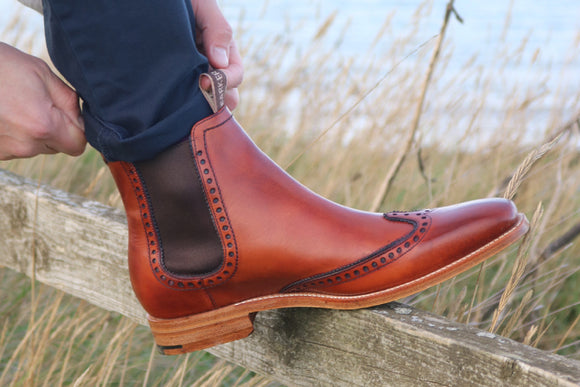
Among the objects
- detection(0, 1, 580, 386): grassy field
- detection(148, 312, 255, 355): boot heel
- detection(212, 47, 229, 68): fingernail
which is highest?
detection(212, 47, 229, 68): fingernail

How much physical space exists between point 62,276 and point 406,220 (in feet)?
2.77

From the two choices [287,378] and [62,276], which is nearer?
[287,378]

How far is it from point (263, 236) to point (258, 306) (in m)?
0.12

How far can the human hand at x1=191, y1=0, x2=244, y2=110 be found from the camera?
3.76 feet

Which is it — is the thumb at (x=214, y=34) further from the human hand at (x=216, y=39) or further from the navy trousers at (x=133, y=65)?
the navy trousers at (x=133, y=65)

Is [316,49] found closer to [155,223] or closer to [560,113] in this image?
[560,113]

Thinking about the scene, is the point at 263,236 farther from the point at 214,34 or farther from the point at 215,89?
the point at 214,34

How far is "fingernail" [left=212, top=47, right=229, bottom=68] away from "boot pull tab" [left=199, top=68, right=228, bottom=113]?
0.11 metres

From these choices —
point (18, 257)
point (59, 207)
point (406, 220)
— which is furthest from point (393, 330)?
point (18, 257)

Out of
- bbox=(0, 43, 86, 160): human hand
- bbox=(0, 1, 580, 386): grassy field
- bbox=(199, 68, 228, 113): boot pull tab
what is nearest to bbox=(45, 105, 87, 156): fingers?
bbox=(0, 43, 86, 160): human hand

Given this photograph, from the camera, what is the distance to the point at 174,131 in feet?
3.27

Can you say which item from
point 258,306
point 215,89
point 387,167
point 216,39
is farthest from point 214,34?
point 387,167

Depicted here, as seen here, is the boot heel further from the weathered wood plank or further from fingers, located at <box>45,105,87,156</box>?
fingers, located at <box>45,105,87,156</box>

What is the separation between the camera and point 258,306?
1070mm
